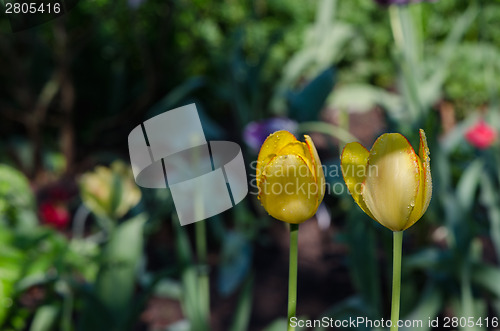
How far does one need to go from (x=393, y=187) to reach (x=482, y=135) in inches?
48.2

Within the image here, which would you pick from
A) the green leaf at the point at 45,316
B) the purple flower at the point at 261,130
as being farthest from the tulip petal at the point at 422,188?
the purple flower at the point at 261,130

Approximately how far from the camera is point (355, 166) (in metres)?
0.31

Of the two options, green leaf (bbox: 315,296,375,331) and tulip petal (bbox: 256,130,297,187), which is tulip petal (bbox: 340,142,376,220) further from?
green leaf (bbox: 315,296,375,331)

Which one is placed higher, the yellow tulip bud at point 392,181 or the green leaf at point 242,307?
the yellow tulip bud at point 392,181

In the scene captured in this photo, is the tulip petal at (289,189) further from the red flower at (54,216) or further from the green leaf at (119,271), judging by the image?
the red flower at (54,216)

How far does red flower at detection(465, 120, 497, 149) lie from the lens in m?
1.41

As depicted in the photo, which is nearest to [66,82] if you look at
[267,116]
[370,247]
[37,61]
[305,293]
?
[37,61]

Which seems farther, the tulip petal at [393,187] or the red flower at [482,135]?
the red flower at [482,135]

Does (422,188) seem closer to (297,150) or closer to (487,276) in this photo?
(297,150)

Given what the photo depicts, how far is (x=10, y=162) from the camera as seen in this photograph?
7.84 ft

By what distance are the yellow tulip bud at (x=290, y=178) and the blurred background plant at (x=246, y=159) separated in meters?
0.58

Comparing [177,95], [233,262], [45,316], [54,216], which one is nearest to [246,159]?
[177,95]

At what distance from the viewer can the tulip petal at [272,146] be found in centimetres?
33

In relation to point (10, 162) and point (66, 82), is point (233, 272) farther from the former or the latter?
point (10, 162)
